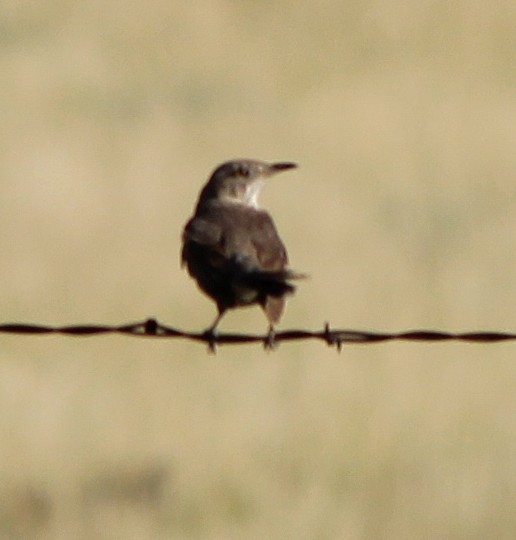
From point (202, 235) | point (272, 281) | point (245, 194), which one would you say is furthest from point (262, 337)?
point (245, 194)

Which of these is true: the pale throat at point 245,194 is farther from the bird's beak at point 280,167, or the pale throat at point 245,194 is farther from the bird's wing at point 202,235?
the bird's wing at point 202,235

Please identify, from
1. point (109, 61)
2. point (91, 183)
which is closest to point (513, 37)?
point (109, 61)

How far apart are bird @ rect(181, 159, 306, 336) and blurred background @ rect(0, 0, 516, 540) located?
2541 mm

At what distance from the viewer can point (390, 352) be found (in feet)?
59.4

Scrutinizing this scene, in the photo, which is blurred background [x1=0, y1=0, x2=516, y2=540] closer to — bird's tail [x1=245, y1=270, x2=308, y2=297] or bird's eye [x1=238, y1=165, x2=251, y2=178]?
bird's eye [x1=238, y1=165, x2=251, y2=178]

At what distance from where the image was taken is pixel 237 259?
1248 centimetres

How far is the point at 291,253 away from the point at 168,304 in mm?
1975

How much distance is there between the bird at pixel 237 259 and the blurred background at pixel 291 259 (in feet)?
8.34

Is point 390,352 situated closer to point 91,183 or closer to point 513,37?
point 91,183

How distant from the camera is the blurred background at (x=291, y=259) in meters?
16.0

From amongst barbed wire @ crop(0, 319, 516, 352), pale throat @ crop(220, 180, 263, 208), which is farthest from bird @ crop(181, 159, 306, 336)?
barbed wire @ crop(0, 319, 516, 352)

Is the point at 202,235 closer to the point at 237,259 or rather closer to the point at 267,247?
the point at 267,247

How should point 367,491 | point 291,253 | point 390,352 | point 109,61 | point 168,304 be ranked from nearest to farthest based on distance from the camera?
point 367,491, point 390,352, point 168,304, point 291,253, point 109,61

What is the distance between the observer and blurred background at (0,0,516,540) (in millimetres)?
15953
